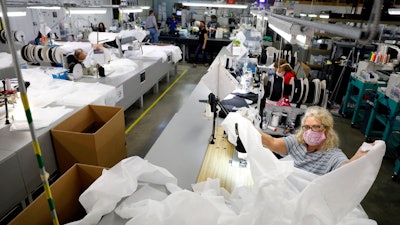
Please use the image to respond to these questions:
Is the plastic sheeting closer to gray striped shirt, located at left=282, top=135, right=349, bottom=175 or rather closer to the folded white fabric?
the folded white fabric

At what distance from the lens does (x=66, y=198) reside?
171 centimetres

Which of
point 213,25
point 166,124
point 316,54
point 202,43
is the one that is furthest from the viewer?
point 213,25

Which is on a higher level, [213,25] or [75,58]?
[213,25]

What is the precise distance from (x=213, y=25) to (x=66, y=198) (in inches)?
372

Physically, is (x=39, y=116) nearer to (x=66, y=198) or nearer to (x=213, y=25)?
(x=66, y=198)

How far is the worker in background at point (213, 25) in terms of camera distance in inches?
392

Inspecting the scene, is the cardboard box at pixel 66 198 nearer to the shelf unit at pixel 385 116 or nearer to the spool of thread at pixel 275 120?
the spool of thread at pixel 275 120

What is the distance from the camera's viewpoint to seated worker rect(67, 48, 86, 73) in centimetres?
417

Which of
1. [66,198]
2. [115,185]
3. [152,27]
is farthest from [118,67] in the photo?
[152,27]

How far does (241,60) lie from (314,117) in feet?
10.1

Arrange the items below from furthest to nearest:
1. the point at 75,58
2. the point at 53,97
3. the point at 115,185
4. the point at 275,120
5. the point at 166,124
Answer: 1. the point at 166,124
2. the point at 75,58
3. the point at 53,97
4. the point at 275,120
5. the point at 115,185

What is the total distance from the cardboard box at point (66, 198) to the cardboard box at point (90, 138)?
67cm

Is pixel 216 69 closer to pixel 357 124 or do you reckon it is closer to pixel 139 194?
pixel 139 194

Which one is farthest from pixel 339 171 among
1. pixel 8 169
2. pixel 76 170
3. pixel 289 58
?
pixel 289 58
